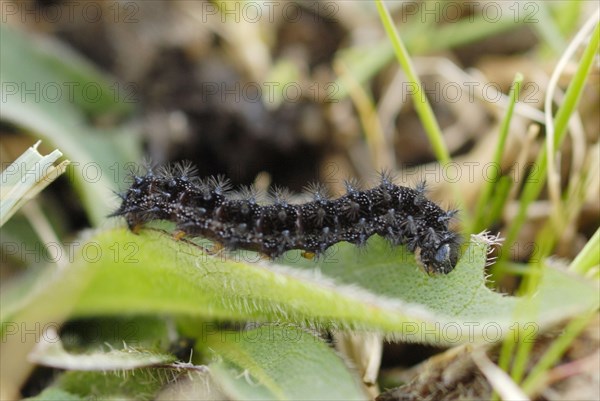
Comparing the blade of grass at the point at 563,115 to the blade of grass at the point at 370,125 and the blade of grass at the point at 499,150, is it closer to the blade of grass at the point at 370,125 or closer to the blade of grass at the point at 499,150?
the blade of grass at the point at 499,150

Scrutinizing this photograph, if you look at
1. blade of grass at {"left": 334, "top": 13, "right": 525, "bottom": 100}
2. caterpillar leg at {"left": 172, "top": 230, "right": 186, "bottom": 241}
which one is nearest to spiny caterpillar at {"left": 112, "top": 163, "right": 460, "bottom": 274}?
caterpillar leg at {"left": 172, "top": 230, "right": 186, "bottom": 241}

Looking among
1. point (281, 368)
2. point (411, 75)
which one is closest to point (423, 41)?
point (411, 75)

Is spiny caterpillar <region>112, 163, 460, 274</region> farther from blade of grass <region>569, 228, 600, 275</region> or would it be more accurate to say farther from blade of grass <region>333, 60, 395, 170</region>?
blade of grass <region>333, 60, 395, 170</region>

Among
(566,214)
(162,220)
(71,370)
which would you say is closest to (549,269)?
(566,214)

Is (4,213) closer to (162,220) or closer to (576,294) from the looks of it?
(162,220)

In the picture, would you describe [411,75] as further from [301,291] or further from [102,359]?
[102,359]
